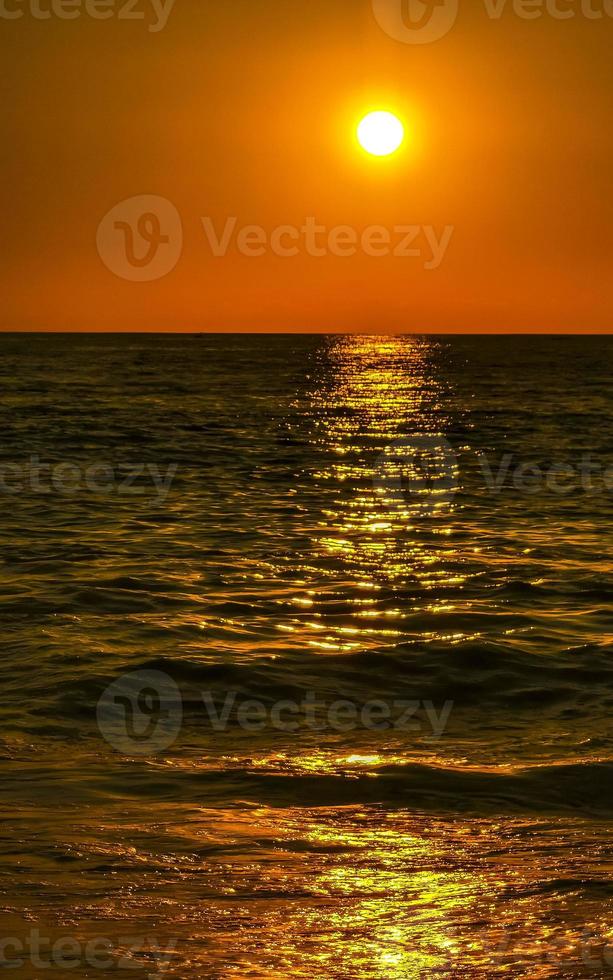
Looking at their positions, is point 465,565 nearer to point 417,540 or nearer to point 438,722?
point 417,540

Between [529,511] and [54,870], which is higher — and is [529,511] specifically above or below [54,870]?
above

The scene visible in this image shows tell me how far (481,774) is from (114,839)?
2.84m

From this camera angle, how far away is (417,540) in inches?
779

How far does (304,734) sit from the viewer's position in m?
9.73

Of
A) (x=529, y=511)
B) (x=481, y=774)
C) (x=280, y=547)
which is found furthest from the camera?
(x=529, y=511)

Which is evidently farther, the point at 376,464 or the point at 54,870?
the point at 376,464

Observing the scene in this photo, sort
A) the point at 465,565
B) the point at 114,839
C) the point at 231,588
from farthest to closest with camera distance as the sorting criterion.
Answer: the point at 465,565 < the point at 231,588 < the point at 114,839

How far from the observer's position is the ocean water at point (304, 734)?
6090 mm

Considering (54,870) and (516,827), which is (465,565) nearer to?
(516,827)

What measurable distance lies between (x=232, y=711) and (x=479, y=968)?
16.4ft

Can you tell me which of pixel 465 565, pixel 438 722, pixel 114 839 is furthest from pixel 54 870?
pixel 465 565

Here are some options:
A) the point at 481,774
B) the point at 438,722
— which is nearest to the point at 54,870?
the point at 481,774

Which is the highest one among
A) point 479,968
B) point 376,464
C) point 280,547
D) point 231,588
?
point 376,464

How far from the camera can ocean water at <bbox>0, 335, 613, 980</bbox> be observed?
6.09 metres
